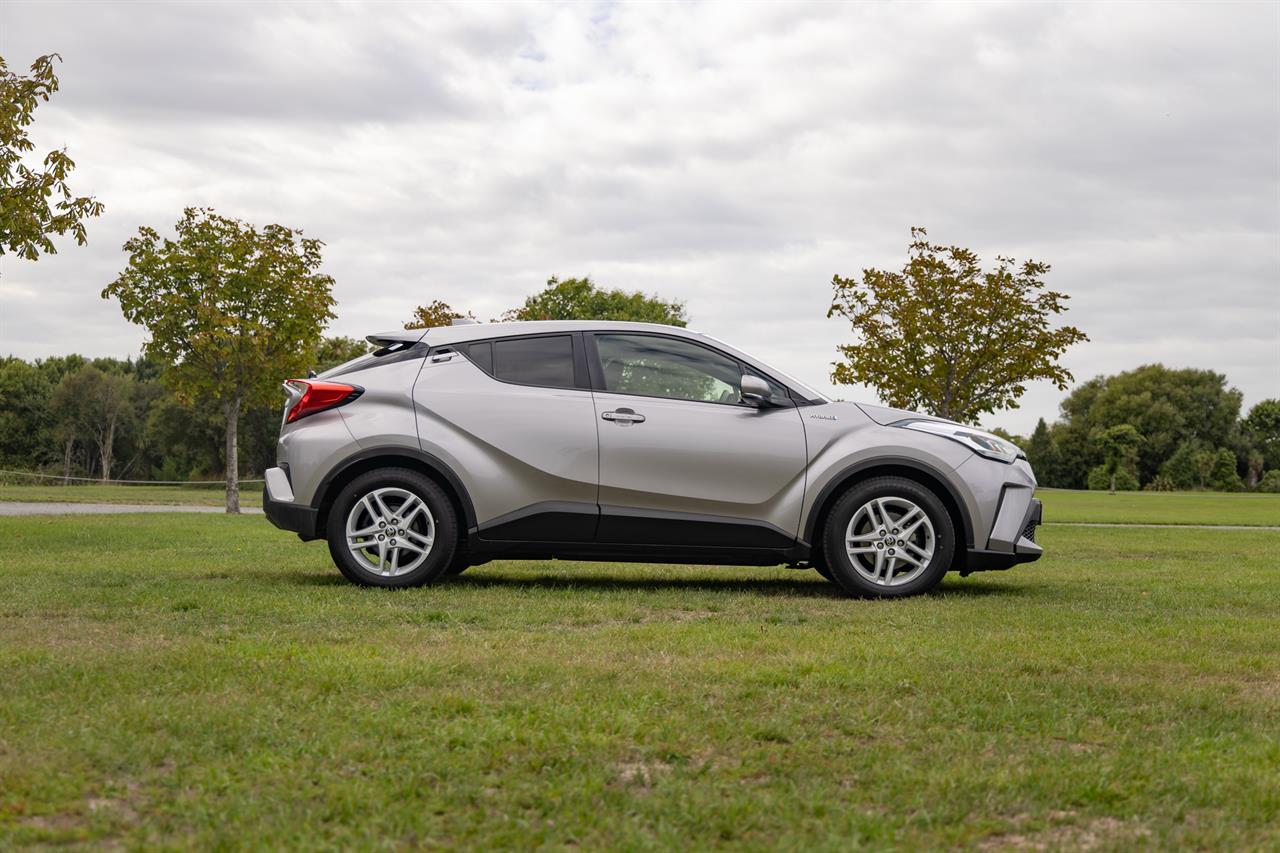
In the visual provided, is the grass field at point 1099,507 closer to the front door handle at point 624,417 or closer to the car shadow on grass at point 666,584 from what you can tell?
the car shadow on grass at point 666,584

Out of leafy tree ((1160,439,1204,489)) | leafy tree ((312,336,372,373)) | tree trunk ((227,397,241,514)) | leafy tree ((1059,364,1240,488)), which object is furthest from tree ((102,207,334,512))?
leafy tree ((1059,364,1240,488))

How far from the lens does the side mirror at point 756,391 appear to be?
8.43 m

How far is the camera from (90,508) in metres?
27.1

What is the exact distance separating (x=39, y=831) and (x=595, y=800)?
1.38m

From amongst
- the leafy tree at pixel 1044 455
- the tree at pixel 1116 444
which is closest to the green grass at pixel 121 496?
the tree at pixel 1116 444

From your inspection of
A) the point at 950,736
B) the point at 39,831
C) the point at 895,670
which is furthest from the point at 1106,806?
the point at 39,831

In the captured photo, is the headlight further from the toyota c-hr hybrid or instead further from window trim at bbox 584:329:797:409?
window trim at bbox 584:329:797:409

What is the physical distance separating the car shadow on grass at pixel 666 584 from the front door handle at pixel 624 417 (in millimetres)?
1199

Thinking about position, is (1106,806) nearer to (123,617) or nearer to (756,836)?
(756,836)

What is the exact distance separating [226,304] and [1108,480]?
2866 inches

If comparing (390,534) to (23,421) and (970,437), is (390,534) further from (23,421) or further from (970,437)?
(23,421)

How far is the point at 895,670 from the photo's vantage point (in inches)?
210

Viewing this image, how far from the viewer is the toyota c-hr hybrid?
8.41 m

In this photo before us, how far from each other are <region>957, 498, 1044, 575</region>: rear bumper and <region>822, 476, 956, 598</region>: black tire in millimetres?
172
